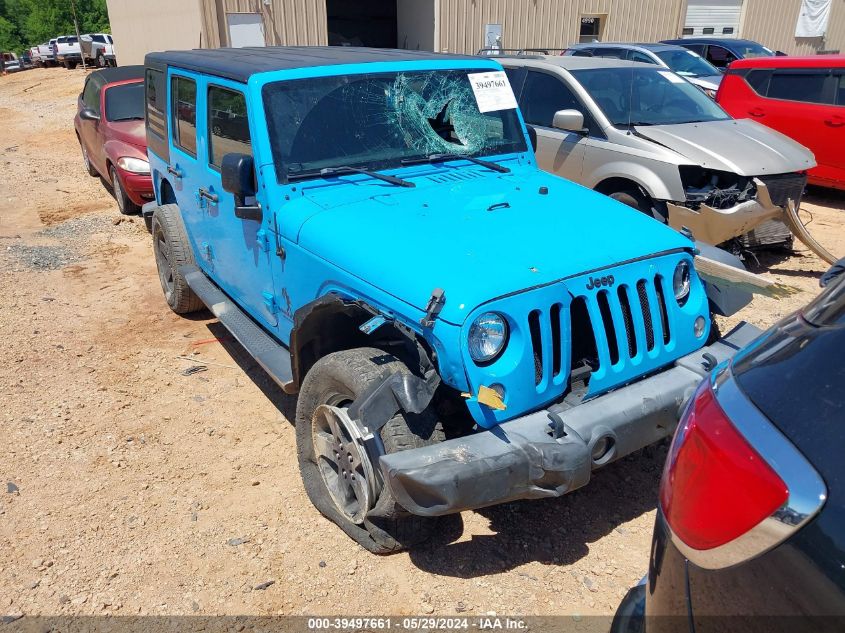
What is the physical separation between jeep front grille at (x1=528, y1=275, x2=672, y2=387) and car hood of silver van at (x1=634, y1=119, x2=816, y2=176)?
375 cm

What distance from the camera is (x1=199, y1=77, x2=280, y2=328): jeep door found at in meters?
3.85

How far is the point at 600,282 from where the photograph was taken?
9.58ft

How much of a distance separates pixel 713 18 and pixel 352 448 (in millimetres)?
25684

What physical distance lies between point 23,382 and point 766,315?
18.8ft

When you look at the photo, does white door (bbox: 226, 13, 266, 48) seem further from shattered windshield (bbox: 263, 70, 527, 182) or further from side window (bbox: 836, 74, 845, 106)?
shattered windshield (bbox: 263, 70, 527, 182)

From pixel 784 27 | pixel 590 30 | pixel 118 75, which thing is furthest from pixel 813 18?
pixel 118 75

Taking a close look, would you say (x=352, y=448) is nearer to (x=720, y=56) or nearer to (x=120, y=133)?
(x=120, y=133)

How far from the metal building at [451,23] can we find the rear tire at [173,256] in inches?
516

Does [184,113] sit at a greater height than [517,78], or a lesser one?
greater

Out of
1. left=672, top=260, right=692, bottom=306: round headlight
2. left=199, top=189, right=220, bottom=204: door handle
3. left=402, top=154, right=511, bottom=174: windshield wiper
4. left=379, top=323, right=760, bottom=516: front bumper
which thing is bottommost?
left=379, top=323, right=760, bottom=516: front bumper

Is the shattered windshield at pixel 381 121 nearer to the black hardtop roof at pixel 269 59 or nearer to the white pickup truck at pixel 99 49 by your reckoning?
the black hardtop roof at pixel 269 59

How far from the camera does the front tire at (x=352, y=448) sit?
2820 mm

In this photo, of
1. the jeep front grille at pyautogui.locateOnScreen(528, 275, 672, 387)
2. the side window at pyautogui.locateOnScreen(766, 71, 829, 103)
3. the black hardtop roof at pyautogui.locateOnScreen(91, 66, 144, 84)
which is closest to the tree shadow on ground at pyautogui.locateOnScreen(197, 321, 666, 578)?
the jeep front grille at pyautogui.locateOnScreen(528, 275, 672, 387)

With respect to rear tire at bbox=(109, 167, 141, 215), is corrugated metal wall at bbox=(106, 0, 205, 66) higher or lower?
higher
